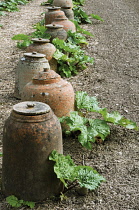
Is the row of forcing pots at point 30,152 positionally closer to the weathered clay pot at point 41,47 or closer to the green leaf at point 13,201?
the green leaf at point 13,201

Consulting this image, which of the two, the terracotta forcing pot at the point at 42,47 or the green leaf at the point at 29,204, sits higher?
the terracotta forcing pot at the point at 42,47

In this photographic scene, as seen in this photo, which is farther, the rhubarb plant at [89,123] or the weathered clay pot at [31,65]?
the weathered clay pot at [31,65]

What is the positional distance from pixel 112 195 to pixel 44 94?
48.9 inches

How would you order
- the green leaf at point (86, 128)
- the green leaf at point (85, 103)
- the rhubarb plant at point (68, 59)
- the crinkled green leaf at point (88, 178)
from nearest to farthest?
the crinkled green leaf at point (88, 178)
the green leaf at point (86, 128)
the green leaf at point (85, 103)
the rhubarb plant at point (68, 59)

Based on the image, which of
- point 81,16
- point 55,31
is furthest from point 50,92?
point 81,16

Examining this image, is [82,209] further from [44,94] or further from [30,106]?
[44,94]

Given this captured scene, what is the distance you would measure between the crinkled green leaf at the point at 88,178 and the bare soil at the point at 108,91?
0.17 meters

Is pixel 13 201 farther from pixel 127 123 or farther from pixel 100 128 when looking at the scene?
pixel 127 123

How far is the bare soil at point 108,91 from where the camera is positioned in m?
3.02

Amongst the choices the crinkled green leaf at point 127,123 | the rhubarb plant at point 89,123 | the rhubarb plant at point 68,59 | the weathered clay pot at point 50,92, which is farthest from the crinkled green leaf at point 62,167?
the rhubarb plant at point 68,59

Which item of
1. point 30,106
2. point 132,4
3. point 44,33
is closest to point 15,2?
point 132,4

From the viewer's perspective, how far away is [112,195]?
120 inches

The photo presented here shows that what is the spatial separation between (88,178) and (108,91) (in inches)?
101

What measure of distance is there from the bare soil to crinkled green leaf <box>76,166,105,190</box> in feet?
0.55
